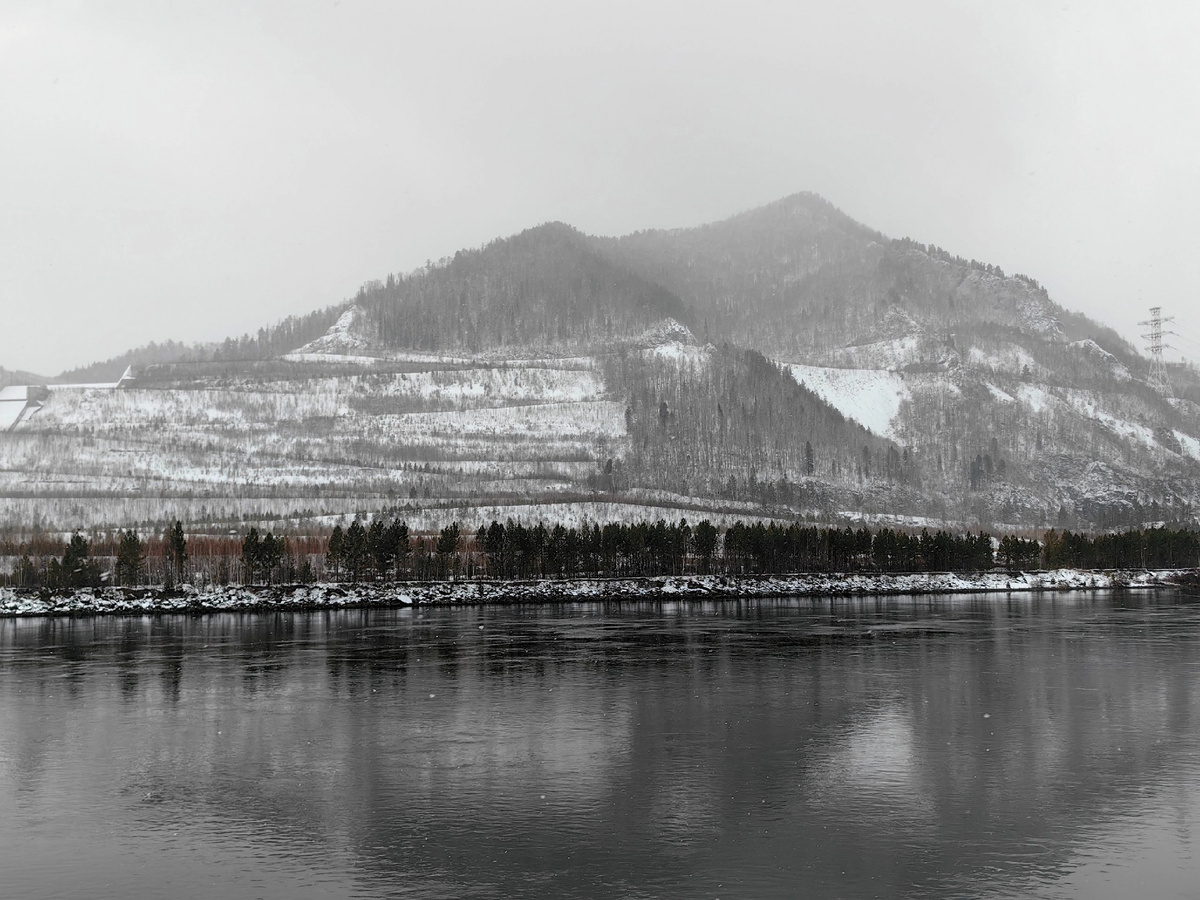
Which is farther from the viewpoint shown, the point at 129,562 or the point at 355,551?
the point at 355,551

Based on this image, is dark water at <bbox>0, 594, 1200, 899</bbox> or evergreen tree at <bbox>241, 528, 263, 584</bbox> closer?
dark water at <bbox>0, 594, 1200, 899</bbox>

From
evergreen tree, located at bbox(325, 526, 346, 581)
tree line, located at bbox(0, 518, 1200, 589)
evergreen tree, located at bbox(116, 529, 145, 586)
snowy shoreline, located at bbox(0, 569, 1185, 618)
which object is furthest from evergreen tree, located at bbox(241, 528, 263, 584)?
evergreen tree, located at bbox(116, 529, 145, 586)

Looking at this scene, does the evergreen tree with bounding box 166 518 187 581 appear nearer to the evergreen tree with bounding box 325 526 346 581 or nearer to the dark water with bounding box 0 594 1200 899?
the evergreen tree with bounding box 325 526 346 581

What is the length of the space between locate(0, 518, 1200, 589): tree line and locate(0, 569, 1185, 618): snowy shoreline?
16.1 feet

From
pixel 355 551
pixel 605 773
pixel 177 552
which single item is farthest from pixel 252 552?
pixel 605 773

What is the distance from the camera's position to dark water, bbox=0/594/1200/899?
62.0 ft

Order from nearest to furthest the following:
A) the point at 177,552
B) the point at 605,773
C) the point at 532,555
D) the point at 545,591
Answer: the point at 605,773 < the point at 177,552 < the point at 545,591 < the point at 532,555

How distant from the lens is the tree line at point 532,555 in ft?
355

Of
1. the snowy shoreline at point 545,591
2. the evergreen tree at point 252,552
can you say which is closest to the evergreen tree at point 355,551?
the snowy shoreline at point 545,591

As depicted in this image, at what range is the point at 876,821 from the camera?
21.9 metres

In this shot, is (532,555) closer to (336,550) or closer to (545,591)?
(545,591)

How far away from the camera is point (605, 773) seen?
26.2m

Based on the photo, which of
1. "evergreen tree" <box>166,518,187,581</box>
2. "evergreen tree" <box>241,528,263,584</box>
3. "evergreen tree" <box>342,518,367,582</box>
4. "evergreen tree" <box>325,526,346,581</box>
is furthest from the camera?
"evergreen tree" <box>325,526,346,581</box>

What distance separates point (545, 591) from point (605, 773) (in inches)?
3244
